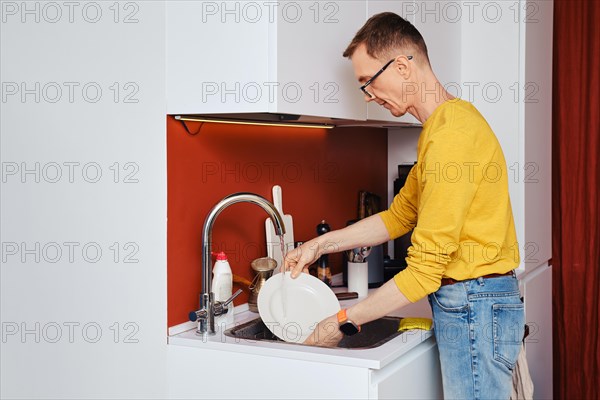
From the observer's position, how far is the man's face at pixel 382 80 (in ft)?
5.85

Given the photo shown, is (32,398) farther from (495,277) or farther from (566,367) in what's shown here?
(566,367)

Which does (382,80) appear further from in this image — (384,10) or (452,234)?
(384,10)

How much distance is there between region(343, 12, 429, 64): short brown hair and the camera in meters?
1.77

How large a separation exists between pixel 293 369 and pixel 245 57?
0.72m

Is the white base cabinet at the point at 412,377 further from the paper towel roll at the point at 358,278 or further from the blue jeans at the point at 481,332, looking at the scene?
the paper towel roll at the point at 358,278

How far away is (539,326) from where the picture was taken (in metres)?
2.82

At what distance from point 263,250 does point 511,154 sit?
3.19 feet

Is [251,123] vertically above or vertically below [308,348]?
above

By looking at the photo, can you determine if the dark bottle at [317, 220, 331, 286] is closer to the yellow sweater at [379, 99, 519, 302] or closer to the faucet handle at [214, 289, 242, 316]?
the faucet handle at [214, 289, 242, 316]

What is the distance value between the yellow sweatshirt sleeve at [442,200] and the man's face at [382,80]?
0.65 feet

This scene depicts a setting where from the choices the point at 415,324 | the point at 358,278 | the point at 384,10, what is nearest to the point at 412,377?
the point at 415,324

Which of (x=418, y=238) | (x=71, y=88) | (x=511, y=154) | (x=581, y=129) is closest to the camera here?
(x=418, y=238)

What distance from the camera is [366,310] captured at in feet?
5.61

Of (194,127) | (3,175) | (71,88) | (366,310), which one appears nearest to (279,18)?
(194,127)
